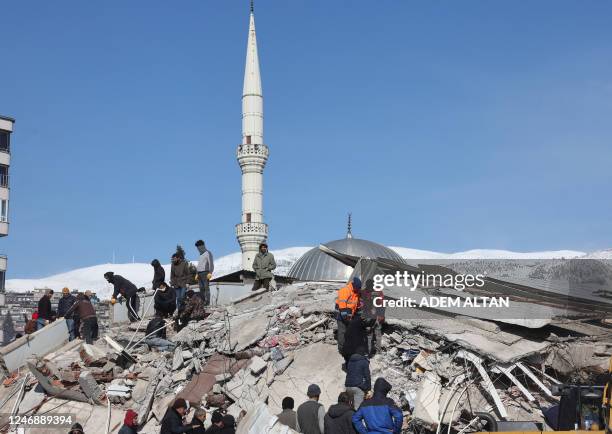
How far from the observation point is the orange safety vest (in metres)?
15.4

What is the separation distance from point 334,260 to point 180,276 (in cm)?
2106

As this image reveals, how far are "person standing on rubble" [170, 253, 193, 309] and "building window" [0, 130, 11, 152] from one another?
31.7 meters

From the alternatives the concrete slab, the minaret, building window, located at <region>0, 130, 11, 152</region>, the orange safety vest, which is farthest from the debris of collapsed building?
the minaret

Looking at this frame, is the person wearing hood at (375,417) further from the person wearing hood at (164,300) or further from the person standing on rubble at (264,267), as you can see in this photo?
the person standing on rubble at (264,267)

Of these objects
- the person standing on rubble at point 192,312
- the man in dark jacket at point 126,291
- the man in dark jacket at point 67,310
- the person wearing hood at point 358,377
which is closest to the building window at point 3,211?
the man in dark jacket at point 126,291

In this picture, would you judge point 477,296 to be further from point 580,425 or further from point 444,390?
point 580,425

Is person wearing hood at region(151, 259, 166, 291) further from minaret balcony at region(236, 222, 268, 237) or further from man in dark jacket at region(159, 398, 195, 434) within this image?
minaret balcony at region(236, 222, 268, 237)

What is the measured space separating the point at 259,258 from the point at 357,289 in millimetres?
7097

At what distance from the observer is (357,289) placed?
15.1 metres

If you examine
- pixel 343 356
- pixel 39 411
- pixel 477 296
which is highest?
pixel 477 296

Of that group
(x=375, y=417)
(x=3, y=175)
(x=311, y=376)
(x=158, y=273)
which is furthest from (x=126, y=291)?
(x=3, y=175)

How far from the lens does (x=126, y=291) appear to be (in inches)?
870

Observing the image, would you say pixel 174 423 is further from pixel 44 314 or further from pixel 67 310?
pixel 44 314

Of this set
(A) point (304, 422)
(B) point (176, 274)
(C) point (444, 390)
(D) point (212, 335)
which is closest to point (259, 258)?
→ (B) point (176, 274)
